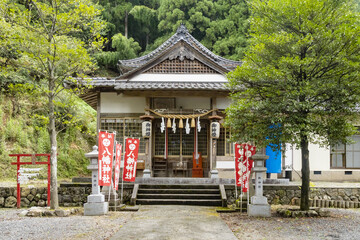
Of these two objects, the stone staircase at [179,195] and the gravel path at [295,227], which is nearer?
the gravel path at [295,227]

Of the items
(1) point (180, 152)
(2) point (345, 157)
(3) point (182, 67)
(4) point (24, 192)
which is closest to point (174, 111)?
(1) point (180, 152)

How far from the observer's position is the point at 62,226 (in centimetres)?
809

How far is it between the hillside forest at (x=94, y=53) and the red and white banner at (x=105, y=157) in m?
1.85

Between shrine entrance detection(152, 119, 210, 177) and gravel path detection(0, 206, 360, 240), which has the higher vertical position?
shrine entrance detection(152, 119, 210, 177)

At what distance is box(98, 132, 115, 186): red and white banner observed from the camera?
33.6 feet

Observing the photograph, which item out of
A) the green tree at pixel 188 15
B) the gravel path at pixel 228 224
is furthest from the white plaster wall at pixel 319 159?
the green tree at pixel 188 15

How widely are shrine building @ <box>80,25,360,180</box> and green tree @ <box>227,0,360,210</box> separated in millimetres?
4565

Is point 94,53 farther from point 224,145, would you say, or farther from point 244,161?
point 244,161

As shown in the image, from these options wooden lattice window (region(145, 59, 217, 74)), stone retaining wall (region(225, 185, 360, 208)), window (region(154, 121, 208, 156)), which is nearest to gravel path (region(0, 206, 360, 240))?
stone retaining wall (region(225, 185, 360, 208))

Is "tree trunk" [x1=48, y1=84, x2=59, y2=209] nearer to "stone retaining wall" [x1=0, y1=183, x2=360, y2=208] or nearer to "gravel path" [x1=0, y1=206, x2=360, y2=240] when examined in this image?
"gravel path" [x1=0, y1=206, x2=360, y2=240]

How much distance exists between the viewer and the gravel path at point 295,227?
7296mm

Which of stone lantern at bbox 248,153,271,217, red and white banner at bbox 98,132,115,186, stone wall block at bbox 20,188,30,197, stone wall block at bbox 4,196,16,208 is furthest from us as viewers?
stone wall block at bbox 20,188,30,197

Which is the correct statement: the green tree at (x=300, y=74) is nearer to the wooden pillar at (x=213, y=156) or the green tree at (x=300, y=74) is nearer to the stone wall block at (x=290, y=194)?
the stone wall block at (x=290, y=194)

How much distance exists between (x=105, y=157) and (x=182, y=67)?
683 cm
